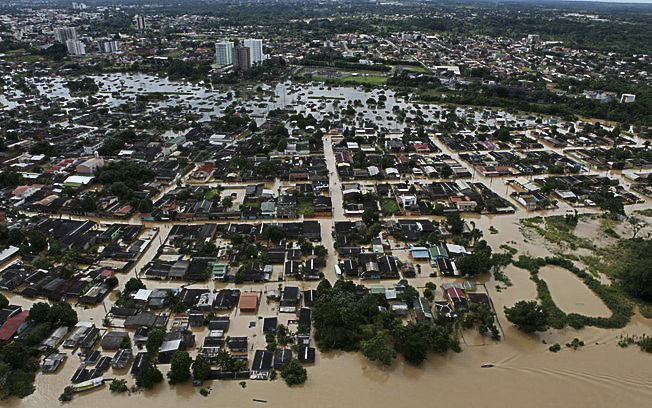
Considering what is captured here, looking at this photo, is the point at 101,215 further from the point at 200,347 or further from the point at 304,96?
the point at 304,96

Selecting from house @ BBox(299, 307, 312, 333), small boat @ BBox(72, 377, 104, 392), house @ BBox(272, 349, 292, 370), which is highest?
house @ BBox(299, 307, 312, 333)

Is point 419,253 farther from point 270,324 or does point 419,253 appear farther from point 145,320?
point 145,320

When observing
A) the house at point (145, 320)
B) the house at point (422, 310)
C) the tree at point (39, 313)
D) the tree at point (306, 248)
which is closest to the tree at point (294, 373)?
the house at point (422, 310)

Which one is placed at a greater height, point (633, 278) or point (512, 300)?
point (633, 278)

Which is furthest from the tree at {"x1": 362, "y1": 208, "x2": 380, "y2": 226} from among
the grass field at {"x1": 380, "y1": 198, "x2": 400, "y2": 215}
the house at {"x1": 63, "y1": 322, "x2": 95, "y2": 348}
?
the house at {"x1": 63, "y1": 322, "x2": 95, "y2": 348}

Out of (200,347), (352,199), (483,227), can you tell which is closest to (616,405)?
(483,227)

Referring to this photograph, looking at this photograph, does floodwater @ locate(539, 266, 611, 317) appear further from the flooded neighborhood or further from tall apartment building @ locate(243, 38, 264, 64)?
tall apartment building @ locate(243, 38, 264, 64)

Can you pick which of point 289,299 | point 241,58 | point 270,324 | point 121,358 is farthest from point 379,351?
point 241,58
